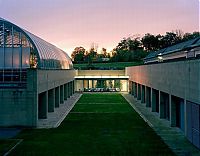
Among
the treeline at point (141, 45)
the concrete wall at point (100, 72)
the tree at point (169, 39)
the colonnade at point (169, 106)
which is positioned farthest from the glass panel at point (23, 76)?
the tree at point (169, 39)

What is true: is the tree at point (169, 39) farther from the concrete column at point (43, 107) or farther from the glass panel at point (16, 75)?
the glass panel at point (16, 75)

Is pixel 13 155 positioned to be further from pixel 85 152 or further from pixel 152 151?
pixel 152 151

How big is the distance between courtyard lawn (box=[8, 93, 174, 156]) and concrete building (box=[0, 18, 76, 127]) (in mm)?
2147

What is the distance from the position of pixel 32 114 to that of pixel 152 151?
10813 mm

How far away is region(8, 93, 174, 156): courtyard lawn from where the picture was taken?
17367 mm

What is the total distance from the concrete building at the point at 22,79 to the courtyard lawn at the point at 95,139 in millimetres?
2147

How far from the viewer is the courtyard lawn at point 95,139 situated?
17.4 metres

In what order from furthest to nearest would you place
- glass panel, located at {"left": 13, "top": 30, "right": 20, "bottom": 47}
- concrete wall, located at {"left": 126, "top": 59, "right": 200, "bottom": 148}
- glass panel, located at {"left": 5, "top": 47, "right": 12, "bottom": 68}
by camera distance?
1. glass panel, located at {"left": 13, "top": 30, "right": 20, "bottom": 47}
2. glass panel, located at {"left": 5, "top": 47, "right": 12, "bottom": 68}
3. concrete wall, located at {"left": 126, "top": 59, "right": 200, "bottom": 148}

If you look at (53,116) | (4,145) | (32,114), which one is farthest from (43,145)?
(53,116)

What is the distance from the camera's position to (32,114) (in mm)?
24641

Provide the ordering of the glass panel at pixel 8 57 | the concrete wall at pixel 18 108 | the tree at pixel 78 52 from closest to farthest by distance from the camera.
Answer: the concrete wall at pixel 18 108 < the glass panel at pixel 8 57 < the tree at pixel 78 52

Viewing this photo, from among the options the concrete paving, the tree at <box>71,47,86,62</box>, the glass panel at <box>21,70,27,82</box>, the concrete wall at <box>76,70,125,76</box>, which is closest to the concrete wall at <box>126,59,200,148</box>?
the concrete paving

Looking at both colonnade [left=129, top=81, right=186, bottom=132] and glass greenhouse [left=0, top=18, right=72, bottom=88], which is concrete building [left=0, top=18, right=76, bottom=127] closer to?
glass greenhouse [left=0, top=18, right=72, bottom=88]

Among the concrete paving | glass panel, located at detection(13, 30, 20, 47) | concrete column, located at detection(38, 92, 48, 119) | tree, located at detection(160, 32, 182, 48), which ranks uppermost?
tree, located at detection(160, 32, 182, 48)
